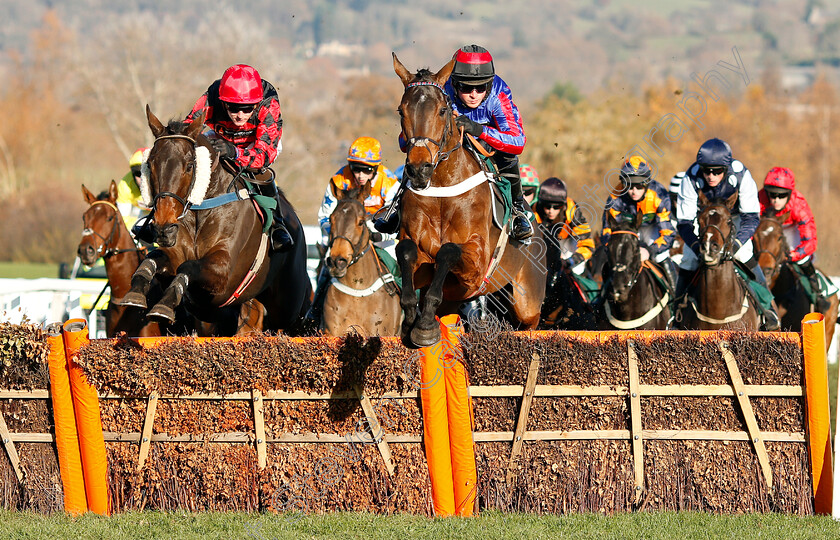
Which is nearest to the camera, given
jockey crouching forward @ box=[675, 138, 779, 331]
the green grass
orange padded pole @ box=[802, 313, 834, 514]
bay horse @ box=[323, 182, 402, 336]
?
the green grass

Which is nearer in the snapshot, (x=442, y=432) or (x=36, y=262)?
(x=442, y=432)

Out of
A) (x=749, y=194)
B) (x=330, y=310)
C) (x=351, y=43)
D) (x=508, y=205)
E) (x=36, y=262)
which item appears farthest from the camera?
(x=351, y=43)

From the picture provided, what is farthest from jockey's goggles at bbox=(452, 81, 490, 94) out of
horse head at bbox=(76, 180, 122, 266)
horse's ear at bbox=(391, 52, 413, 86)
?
horse head at bbox=(76, 180, 122, 266)

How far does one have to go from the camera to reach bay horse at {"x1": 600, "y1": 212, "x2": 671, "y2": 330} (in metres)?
7.06

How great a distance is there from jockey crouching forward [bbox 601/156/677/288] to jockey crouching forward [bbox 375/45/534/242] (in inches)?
80.6

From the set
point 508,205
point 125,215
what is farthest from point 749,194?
point 125,215

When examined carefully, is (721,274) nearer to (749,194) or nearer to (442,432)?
(749,194)

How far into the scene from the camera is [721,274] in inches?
275

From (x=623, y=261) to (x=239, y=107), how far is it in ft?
9.98

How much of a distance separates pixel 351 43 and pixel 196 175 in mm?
87420

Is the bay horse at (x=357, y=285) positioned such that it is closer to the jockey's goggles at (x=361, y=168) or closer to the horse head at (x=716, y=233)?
the jockey's goggles at (x=361, y=168)

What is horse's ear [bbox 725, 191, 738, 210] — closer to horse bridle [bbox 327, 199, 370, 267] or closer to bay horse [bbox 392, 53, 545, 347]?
bay horse [bbox 392, 53, 545, 347]

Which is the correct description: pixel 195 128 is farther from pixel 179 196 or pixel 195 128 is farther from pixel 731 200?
pixel 731 200

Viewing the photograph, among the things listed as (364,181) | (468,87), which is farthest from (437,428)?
(364,181)
